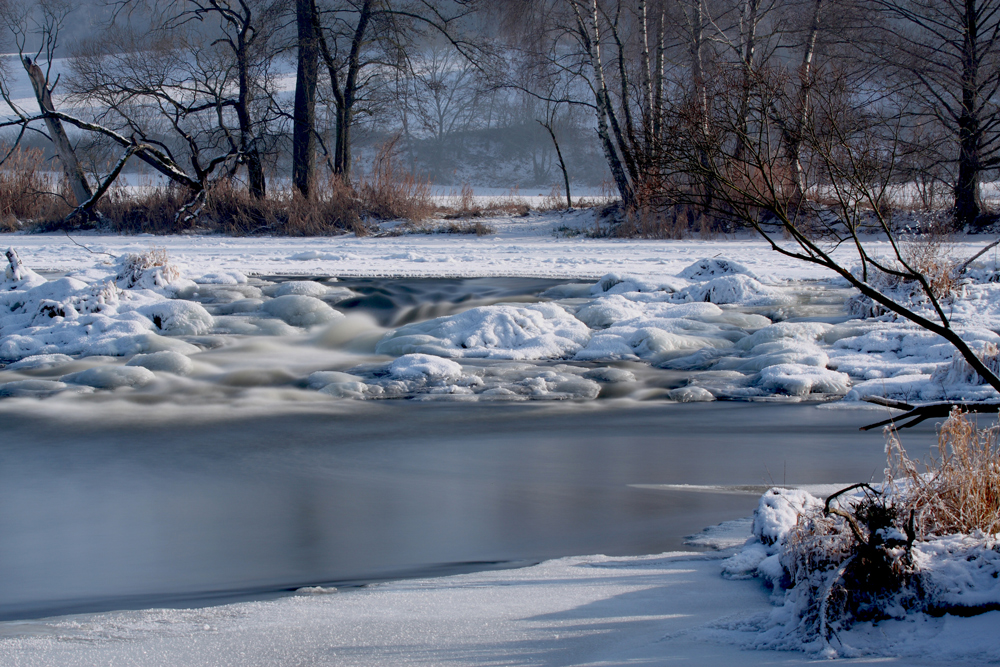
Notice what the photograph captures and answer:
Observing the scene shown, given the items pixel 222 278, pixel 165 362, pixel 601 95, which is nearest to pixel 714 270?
pixel 222 278

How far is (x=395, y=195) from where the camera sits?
16344 millimetres

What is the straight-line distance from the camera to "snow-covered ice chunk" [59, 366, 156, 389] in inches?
254

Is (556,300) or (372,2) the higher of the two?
(372,2)

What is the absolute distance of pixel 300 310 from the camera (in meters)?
8.70

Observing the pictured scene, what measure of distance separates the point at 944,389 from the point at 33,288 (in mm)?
7643

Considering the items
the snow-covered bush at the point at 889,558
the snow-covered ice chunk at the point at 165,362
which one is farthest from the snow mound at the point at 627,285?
the snow-covered bush at the point at 889,558

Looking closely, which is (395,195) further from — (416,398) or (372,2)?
(416,398)

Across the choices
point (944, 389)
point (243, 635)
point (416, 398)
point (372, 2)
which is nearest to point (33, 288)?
point (416, 398)

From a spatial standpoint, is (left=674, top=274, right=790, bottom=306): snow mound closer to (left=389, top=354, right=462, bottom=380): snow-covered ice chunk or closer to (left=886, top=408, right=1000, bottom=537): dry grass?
(left=389, top=354, right=462, bottom=380): snow-covered ice chunk

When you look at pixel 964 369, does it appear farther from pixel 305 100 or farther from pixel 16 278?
pixel 305 100

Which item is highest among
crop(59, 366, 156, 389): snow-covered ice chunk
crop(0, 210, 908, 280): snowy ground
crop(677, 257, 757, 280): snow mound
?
crop(0, 210, 908, 280): snowy ground

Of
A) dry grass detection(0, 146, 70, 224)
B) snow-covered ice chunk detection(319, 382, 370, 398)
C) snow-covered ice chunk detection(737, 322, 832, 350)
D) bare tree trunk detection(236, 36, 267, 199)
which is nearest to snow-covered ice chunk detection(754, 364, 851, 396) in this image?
snow-covered ice chunk detection(737, 322, 832, 350)

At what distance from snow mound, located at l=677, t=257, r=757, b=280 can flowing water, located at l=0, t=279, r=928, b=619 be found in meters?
3.38

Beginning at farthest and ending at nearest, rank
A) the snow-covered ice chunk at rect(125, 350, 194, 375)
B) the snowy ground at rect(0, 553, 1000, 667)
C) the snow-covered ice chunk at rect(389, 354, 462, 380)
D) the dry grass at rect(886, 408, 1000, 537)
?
1. the snow-covered ice chunk at rect(125, 350, 194, 375)
2. the snow-covered ice chunk at rect(389, 354, 462, 380)
3. the dry grass at rect(886, 408, 1000, 537)
4. the snowy ground at rect(0, 553, 1000, 667)
